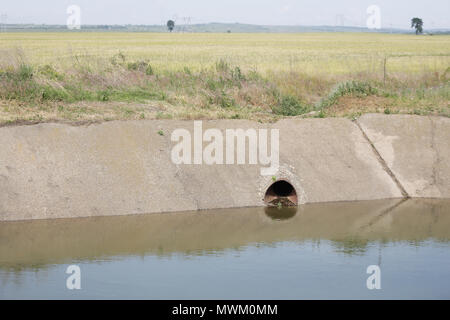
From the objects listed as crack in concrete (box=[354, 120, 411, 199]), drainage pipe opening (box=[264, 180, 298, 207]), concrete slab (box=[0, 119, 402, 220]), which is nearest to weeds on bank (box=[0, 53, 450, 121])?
concrete slab (box=[0, 119, 402, 220])

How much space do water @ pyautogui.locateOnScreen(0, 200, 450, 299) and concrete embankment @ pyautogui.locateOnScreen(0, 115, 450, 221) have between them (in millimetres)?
504

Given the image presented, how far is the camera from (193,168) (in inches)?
763

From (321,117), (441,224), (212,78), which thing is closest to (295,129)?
(321,117)

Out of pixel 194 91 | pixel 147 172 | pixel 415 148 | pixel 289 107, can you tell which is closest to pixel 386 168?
pixel 415 148

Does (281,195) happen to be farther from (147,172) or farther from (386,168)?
(147,172)

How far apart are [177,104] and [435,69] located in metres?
16.7

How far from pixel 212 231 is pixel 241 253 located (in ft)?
6.33

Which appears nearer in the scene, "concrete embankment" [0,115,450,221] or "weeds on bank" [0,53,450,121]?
"concrete embankment" [0,115,450,221]

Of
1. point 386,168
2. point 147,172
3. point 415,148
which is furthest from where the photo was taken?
point 415,148

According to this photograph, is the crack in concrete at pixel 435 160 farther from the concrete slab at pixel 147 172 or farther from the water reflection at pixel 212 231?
the water reflection at pixel 212 231

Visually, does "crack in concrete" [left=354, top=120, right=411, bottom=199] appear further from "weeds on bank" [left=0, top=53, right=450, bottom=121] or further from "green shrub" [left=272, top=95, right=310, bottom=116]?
"green shrub" [left=272, top=95, right=310, bottom=116]

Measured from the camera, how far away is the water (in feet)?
41.4

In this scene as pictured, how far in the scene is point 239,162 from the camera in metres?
19.9

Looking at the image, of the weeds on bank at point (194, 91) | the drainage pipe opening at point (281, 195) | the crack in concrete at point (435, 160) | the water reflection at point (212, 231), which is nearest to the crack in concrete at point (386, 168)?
the crack in concrete at point (435, 160)
